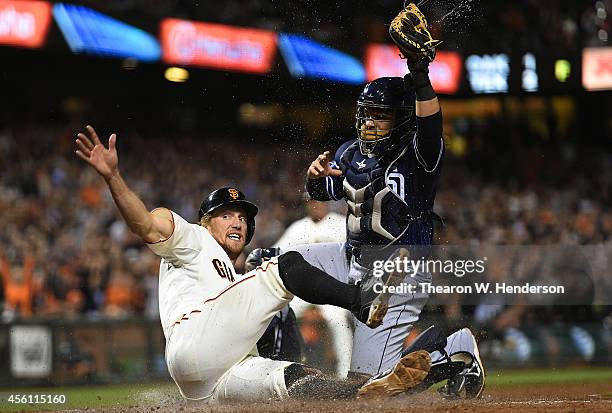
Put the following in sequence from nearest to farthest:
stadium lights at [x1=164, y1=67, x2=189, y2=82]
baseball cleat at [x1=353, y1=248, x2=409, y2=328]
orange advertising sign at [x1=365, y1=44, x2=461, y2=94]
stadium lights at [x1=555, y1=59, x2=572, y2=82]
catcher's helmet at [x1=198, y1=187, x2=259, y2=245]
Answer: baseball cleat at [x1=353, y1=248, x2=409, y2=328], catcher's helmet at [x1=198, y1=187, x2=259, y2=245], orange advertising sign at [x1=365, y1=44, x2=461, y2=94], stadium lights at [x1=164, y1=67, x2=189, y2=82], stadium lights at [x1=555, y1=59, x2=572, y2=82]

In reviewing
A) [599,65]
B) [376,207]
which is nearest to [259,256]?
[376,207]

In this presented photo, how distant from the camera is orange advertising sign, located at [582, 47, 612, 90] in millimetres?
15953

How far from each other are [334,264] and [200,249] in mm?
896

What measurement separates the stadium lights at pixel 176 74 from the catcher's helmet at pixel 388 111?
9955 millimetres

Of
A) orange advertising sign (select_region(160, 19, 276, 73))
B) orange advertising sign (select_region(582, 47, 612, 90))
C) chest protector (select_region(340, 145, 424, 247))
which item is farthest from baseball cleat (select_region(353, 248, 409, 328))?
orange advertising sign (select_region(582, 47, 612, 90))

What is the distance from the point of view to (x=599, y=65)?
52.5 ft

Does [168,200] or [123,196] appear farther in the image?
[168,200]

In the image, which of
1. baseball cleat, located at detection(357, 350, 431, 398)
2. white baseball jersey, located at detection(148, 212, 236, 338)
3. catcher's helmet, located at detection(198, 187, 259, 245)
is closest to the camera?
baseball cleat, located at detection(357, 350, 431, 398)

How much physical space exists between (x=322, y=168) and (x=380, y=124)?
0.42 metres

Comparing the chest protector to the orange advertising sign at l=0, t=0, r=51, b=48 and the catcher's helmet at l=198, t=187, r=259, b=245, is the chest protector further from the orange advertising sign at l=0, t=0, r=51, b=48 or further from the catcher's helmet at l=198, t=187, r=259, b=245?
the orange advertising sign at l=0, t=0, r=51, b=48

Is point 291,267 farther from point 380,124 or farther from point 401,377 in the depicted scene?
point 380,124

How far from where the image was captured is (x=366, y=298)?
477cm

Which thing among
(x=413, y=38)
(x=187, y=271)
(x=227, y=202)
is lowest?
(x=187, y=271)

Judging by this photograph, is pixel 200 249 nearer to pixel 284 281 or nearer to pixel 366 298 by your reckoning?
pixel 284 281
